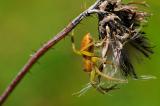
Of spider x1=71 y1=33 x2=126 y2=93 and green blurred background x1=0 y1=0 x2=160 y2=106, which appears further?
green blurred background x1=0 y1=0 x2=160 y2=106

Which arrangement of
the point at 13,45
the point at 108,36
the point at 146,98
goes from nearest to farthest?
→ the point at 108,36 → the point at 146,98 → the point at 13,45

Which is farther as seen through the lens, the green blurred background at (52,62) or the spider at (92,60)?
the green blurred background at (52,62)

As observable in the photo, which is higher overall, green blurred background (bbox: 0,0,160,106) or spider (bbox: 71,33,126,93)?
spider (bbox: 71,33,126,93)

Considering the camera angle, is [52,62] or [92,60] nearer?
[92,60]

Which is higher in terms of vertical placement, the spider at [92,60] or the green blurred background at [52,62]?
the spider at [92,60]

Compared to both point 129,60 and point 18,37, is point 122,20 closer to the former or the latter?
Answer: point 129,60

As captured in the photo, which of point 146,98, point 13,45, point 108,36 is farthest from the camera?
point 13,45

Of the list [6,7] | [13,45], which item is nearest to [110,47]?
[13,45]

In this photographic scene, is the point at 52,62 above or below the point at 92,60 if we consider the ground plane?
below
